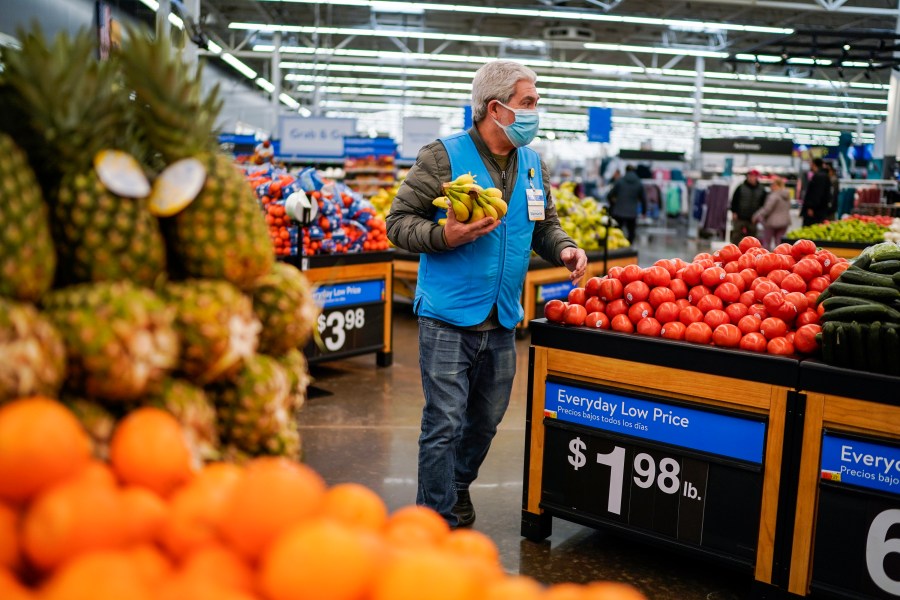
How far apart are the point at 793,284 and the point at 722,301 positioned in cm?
27

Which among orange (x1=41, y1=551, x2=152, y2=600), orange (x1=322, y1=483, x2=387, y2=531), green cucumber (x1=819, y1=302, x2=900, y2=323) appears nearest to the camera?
orange (x1=41, y1=551, x2=152, y2=600)

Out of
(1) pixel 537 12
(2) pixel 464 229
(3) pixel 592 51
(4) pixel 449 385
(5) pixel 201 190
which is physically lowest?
(4) pixel 449 385

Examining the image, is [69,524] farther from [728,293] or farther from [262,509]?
[728,293]

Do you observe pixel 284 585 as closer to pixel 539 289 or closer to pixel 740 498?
pixel 740 498

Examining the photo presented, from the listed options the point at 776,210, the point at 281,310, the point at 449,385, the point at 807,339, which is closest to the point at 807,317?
the point at 807,339

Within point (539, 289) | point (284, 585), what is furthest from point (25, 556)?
point (539, 289)

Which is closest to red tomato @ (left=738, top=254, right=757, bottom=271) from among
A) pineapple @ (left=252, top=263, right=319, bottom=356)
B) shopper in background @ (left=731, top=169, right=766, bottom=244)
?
pineapple @ (left=252, top=263, right=319, bottom=356)

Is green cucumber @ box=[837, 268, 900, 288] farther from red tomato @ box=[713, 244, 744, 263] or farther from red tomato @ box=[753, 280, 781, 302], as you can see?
red tomato @ box=[713, 244, 744, 263]

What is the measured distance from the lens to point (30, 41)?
120cm

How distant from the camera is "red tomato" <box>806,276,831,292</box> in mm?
3221

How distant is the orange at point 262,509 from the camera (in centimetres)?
97

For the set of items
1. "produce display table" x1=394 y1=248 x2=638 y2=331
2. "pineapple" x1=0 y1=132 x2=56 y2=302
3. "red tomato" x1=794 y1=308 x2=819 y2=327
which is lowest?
"produce display table" x1=394 y1=248 x2=638 y2=331

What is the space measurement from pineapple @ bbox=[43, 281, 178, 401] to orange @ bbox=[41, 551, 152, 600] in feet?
0.85

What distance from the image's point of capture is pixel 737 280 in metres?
3.26
